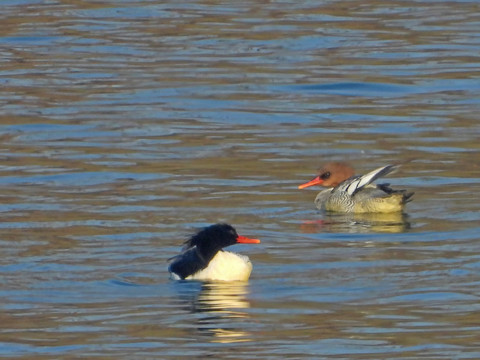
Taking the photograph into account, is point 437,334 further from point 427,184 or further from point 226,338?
point 427,184

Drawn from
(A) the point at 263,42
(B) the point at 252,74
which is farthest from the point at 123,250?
(A) the point at 263,42

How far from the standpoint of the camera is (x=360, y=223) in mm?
14086

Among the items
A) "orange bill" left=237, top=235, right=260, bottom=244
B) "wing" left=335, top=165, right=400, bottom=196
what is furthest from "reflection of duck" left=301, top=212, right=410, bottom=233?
"orange bill" left=237, top=235, right=260, bottom=244

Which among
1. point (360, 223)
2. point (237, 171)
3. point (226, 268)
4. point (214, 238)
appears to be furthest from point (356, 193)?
point (226, 268)

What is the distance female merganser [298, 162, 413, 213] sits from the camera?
14242mm

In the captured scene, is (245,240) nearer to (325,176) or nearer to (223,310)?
(223,310)

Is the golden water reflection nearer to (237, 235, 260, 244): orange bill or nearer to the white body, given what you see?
the white body

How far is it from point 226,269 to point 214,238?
0.32m

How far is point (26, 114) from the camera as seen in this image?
18.5 metres

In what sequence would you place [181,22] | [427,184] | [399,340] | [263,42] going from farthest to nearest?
[181,22]
[263,42]
[427,184]
[399,340]

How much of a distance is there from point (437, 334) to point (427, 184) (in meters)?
5.52

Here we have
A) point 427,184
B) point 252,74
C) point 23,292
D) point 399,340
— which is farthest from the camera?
point 252,74

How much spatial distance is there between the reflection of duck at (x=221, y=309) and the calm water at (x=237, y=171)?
0.03 metres

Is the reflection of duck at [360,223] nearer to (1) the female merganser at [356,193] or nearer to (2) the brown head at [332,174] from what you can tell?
(1) the female merganser at [356,193]
